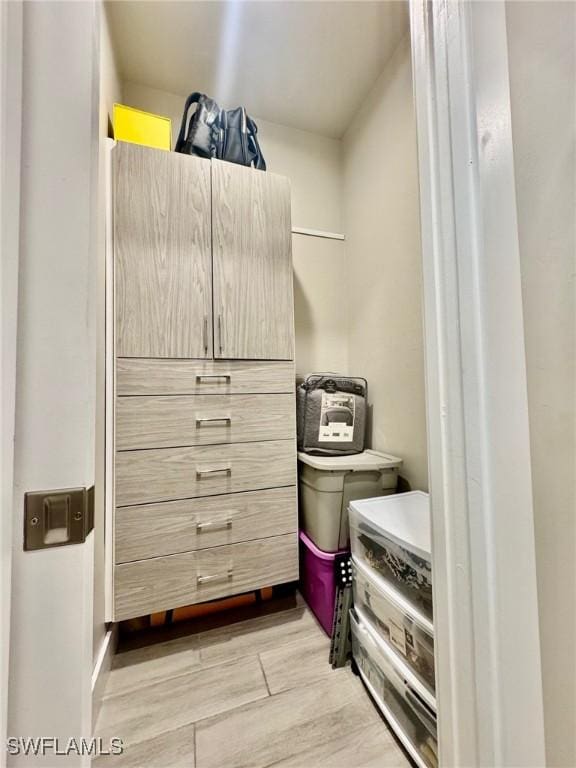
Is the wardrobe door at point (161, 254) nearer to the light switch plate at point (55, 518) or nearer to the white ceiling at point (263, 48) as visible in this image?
the white ceiling at point (263, 48)

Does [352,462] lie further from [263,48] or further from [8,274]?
[263,48]

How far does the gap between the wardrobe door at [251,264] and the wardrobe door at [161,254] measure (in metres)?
0.05

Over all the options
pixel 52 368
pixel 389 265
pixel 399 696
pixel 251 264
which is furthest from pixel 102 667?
pixel 389 265

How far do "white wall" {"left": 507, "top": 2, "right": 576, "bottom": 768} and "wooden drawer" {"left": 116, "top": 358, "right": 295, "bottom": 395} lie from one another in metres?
0.93

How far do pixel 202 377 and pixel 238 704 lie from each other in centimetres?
109

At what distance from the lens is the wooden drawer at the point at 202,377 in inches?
44.3

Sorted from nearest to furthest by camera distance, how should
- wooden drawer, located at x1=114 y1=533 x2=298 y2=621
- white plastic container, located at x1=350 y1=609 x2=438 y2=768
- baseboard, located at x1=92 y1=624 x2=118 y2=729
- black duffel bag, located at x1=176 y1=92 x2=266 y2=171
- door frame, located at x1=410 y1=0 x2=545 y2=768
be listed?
door frame, located at x1=410 y1=0 x2=545 y2=768 < white plastic container, located at x1=350 y1=609 x2=438 y2=768 < baseboard, located at x1=92 y1=624 x2=118 y2=729 < wooden drawer, located at x1=114 y1=533 x2=298 y2=621 < black duffel bag, located at x1=176 y1=92 x2=266 y2=171

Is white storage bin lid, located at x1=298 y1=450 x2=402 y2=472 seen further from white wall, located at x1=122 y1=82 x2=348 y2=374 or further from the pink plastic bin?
white wall, located at x1=122 y1=82 x2=348 y2=374

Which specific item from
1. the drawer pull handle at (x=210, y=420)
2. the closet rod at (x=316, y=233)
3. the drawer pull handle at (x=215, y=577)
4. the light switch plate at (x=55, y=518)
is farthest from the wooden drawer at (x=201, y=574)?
the closet rod at (x=316, y=233)

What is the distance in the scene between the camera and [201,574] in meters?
1.17

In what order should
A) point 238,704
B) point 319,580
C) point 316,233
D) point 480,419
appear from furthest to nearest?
point 316,233, point 319,580, point 238,704, point 480,419

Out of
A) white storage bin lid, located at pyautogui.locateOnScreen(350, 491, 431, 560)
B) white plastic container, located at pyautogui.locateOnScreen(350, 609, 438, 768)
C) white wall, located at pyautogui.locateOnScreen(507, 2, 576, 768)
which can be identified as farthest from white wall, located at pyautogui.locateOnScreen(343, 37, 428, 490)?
white wall, located at pyautogui.locateOnScreen(507, 2, 576, 768)

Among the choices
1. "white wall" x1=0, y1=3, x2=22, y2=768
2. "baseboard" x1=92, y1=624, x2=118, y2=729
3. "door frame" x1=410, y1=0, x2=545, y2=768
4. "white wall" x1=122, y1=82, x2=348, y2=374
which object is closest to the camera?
"white wall" x1=0, y1=3, x2=22, y2=768

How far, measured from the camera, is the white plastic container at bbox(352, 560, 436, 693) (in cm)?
78
